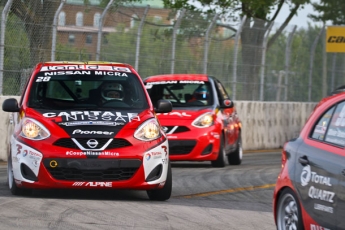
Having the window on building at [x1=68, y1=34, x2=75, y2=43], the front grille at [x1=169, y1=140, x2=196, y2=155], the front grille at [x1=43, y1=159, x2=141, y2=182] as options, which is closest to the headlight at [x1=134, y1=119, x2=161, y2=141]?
the front grille at [x1=43, y1=159, x2=141, y2=182]

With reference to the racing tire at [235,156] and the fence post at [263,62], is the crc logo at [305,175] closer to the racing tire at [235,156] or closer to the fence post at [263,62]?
the racing tire at [235,156]

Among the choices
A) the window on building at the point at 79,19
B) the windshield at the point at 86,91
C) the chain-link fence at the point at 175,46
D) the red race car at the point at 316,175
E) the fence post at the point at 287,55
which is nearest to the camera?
the red race car at the point at 316,175

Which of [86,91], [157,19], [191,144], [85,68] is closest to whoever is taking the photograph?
[86,91]

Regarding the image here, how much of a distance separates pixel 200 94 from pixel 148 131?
248 inches

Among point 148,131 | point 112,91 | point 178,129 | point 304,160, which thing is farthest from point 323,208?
point 178,129

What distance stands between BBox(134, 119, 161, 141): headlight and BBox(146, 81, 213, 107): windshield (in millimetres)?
5866

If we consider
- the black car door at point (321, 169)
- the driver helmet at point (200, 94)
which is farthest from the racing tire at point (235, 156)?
the black car door at point (321, 169)

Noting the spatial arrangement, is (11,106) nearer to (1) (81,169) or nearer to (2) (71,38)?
(1) (81,169)

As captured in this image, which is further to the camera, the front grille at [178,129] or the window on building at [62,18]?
the window on building at [62,18]

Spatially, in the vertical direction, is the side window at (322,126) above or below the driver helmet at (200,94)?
above

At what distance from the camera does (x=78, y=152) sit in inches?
445

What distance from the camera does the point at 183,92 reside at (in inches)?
709

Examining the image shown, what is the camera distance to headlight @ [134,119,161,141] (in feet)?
38.0

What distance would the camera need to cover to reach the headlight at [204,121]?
56.2ft
